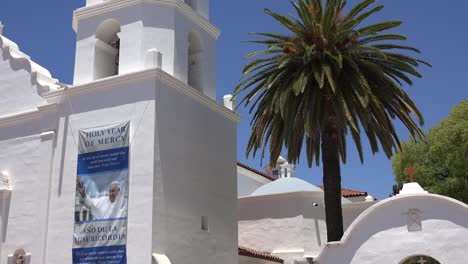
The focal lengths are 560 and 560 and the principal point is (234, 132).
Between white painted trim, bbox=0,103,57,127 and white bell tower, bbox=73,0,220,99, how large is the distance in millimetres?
1497

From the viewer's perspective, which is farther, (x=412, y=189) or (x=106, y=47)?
(x=106, y=47)

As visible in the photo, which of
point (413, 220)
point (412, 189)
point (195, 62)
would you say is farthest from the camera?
point (195, 62)

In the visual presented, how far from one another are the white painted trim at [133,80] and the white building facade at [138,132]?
0.12 feet

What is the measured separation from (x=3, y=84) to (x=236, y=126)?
974cm

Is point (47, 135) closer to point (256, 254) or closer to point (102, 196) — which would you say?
point (102, 196)

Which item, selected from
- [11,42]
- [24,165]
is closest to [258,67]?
[24,165]

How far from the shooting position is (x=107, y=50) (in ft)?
70.1

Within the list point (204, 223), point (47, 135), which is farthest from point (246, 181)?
point (47, 135)

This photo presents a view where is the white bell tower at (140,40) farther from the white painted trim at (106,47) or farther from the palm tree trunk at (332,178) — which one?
the palm tree trunk at (332,178)

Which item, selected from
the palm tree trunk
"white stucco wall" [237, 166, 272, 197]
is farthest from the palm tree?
"white stucco wall" [237, 166, 272, 197]

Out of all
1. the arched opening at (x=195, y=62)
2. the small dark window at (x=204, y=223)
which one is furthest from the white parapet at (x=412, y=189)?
the arched opening at (x=195, y=62)

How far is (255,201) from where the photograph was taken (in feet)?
94.8

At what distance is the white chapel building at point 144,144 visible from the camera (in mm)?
17469

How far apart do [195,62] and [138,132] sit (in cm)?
510
